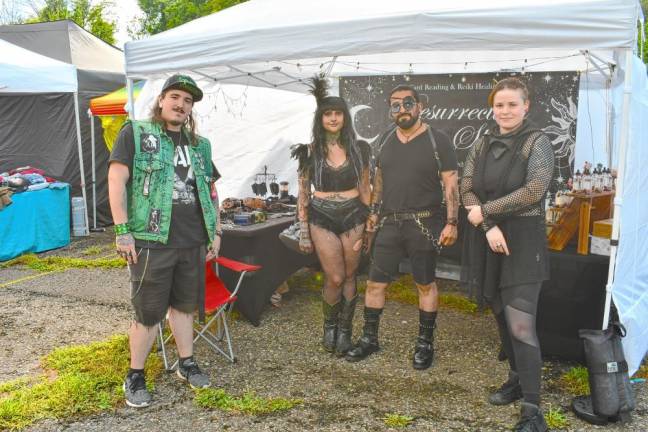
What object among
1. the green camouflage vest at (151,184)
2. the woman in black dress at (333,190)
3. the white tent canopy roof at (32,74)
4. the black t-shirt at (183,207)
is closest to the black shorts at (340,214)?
the woman in black dress at (333,190)

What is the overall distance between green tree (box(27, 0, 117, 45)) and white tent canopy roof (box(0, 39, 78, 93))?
54.8 ft

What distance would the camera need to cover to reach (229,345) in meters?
3.76

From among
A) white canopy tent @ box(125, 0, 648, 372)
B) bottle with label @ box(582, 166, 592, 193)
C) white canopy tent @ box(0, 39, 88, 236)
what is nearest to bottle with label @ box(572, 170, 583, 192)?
bottle with label @ box(582, 166, 592, 193)

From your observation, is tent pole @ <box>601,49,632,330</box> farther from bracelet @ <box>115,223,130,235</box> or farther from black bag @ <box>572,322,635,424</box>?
bracelet @ <box>115,223,130,235</box>

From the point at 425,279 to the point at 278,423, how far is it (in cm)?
119

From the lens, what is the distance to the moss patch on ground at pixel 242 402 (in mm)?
3123

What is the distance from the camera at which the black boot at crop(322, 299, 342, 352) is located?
153 inches

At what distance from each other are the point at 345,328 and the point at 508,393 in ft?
3.66

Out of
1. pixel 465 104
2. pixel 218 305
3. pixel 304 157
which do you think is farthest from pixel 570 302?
pixel 465 104

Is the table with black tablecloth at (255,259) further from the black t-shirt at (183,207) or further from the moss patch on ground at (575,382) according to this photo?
the moss patch on ground at (575,382)

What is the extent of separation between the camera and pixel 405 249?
11.7 feet

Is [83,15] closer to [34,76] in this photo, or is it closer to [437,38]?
[34,76]

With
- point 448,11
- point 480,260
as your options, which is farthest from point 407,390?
point 448,11

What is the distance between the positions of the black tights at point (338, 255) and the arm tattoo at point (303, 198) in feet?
0.29
